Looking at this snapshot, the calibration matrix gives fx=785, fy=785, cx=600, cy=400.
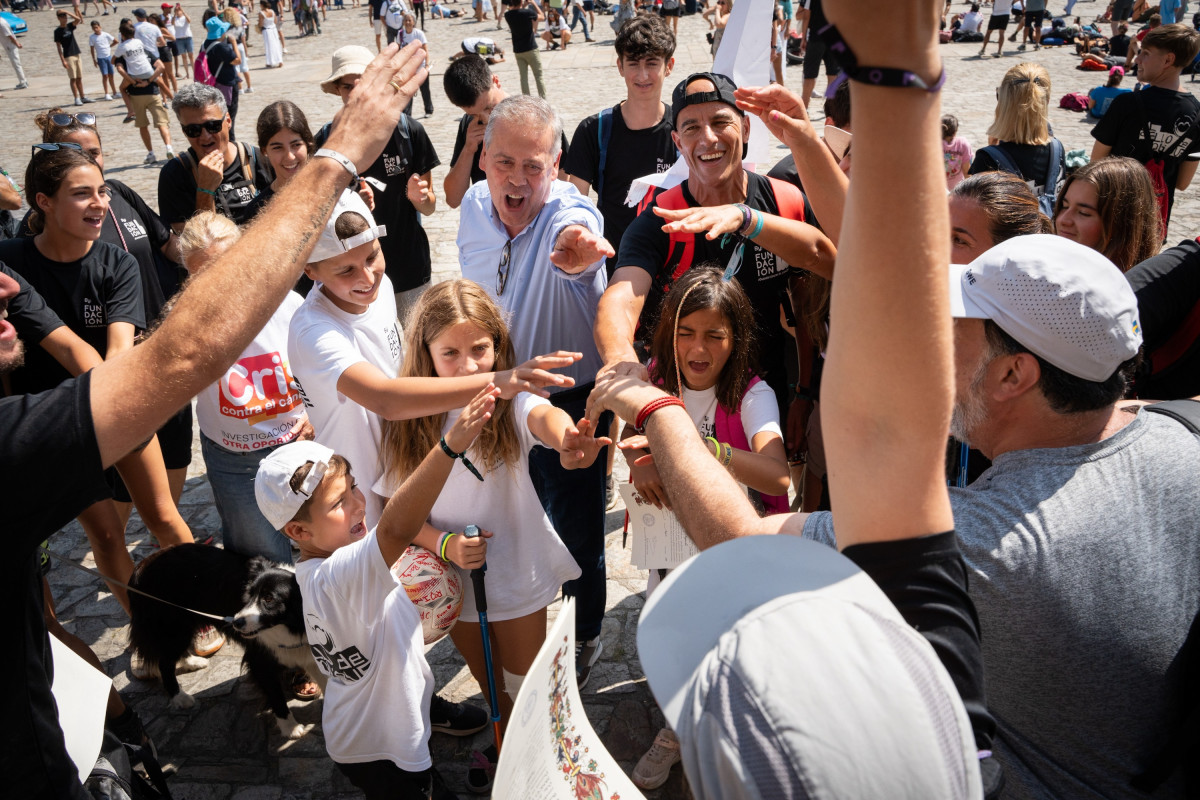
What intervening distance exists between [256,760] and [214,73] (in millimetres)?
13218

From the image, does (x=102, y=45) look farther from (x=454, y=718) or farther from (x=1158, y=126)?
(x=1158, y=126)

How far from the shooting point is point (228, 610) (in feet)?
9.71

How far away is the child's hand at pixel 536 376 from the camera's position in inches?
91.0

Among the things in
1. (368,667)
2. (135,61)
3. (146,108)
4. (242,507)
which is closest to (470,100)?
→ (242,507)

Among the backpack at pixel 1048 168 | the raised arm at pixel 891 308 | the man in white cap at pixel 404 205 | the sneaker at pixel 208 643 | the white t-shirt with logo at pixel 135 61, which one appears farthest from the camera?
the white t-shirt with logo at pixel 135 61

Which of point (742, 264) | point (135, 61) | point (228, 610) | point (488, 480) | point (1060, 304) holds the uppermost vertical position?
point (135, 61)

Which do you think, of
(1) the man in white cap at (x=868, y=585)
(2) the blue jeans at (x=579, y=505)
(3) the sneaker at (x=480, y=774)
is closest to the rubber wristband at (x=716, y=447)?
(2) the blue jeans at (x=579, y=505)

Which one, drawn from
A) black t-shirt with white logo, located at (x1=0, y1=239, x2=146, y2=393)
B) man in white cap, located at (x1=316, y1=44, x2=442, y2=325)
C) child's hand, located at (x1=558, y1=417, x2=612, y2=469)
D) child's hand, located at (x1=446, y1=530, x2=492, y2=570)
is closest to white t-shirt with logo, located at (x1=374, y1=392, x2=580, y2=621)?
child's hand, located at (x1=446, y1=530, x2=492, y2=570)

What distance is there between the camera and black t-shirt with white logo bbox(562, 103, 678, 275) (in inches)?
201

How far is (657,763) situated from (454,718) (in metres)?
0.82

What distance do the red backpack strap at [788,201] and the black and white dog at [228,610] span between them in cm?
236

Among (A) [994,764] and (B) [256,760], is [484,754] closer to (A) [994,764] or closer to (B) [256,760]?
(B) [256,760]

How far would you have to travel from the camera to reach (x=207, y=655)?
12.0 feet

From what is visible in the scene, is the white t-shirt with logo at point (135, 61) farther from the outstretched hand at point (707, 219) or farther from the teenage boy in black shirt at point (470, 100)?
the outstretched hand at point (707, 219)
